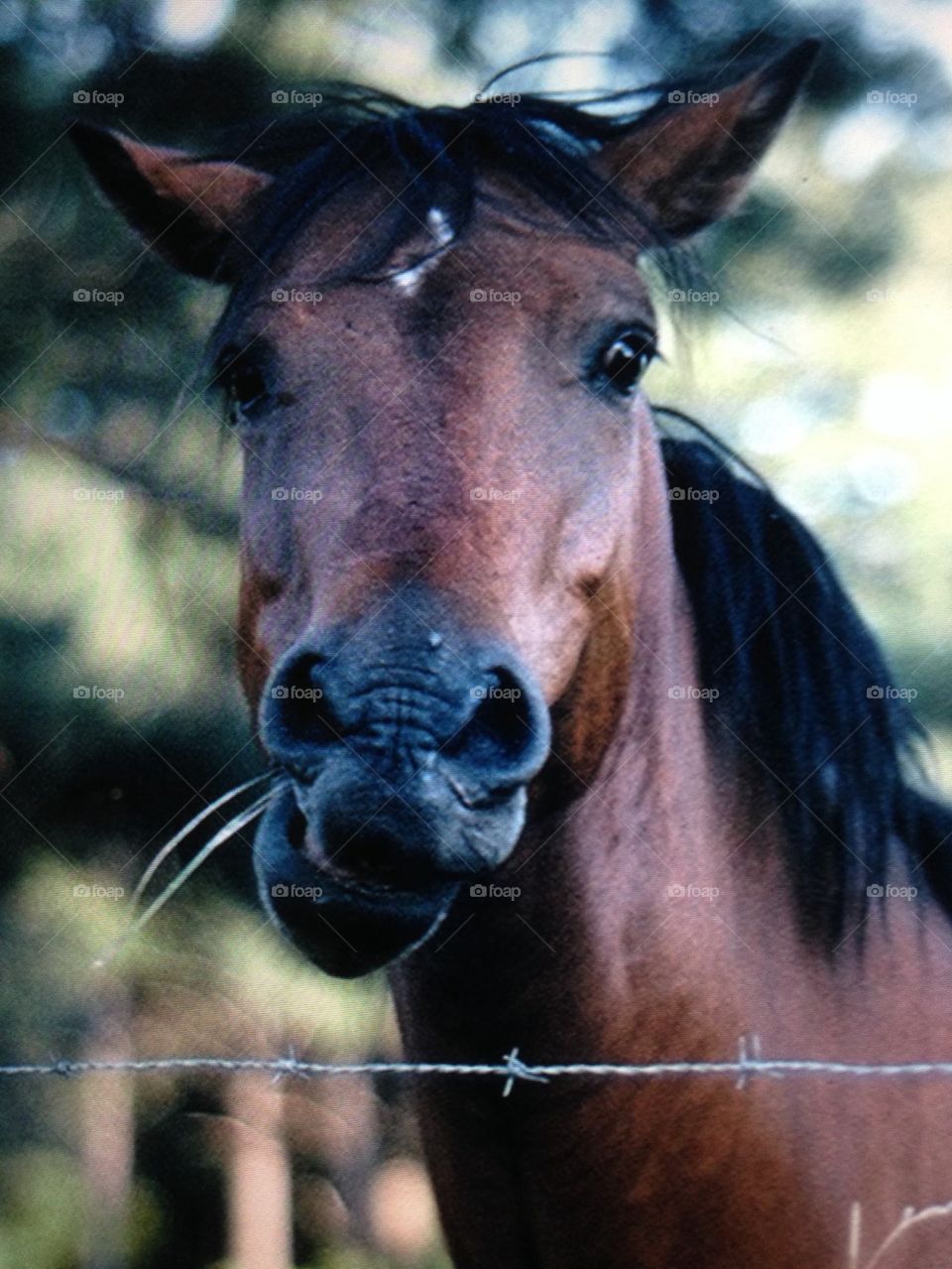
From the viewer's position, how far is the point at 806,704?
2230 millimetres

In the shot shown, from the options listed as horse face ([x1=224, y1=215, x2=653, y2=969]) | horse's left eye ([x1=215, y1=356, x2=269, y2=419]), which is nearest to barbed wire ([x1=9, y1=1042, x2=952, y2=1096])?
horse face ([x1=224, y1=215, x2=653, y2=969])

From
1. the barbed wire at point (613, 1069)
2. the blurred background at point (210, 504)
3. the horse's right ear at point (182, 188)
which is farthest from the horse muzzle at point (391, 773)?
the blurred background at point (210, 504)

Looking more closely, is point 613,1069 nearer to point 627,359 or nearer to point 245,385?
point 627,359

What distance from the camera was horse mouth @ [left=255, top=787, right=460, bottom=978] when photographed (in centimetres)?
168

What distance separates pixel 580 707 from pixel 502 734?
383 millimetres

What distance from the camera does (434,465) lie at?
1.87 metres

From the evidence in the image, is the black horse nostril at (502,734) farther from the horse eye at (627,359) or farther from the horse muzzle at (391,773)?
the horse eye at (627,359)

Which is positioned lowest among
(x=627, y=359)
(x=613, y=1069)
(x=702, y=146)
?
(x=613, y=1069)

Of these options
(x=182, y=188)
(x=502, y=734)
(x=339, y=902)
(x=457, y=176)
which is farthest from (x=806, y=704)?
(x=182, y=188)

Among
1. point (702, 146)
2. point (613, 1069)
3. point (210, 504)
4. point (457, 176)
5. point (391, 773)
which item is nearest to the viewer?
point (391, 773)

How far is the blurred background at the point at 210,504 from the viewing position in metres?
3.43

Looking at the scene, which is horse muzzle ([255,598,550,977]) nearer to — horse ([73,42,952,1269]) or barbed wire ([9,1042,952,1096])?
horse ([73,42,952,1269])

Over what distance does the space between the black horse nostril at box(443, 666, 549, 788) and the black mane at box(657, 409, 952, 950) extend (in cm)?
59

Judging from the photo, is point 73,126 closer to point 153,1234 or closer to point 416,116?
point 416,116
